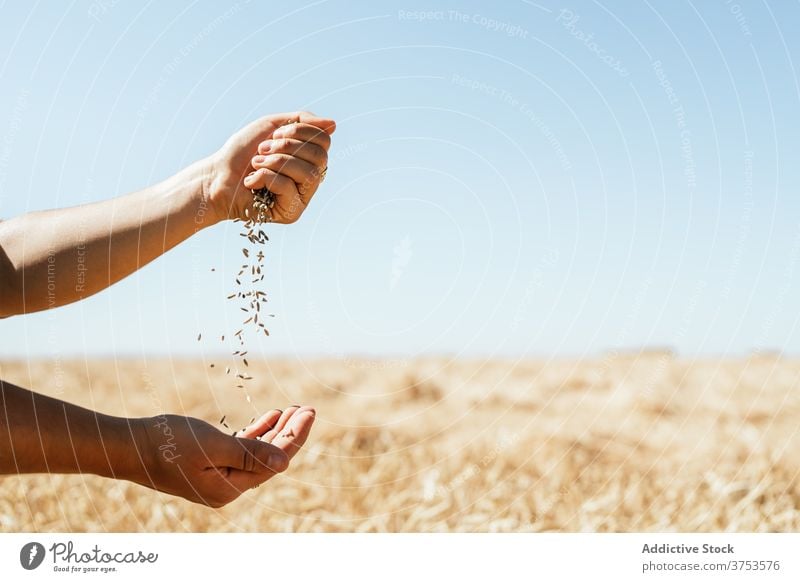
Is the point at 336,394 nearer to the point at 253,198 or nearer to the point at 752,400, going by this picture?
the point at 752,400

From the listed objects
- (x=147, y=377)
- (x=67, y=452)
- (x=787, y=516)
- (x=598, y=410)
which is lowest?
(x=787, y=516)

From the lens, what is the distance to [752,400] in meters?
5.96

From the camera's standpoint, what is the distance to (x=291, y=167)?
8.86ft

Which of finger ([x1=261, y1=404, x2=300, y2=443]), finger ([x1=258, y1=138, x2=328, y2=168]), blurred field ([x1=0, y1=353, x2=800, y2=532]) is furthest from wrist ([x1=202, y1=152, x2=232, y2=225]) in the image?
blurred field ([x1=0, y1=353, x2=800, y2=532])

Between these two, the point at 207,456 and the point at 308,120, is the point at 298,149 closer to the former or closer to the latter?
the point at 308,120

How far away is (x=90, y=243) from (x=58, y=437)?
681 mm

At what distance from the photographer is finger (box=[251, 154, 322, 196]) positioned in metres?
2.69

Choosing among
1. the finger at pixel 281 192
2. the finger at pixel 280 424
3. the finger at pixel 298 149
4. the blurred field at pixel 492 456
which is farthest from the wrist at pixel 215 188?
the blurred field at pixel 492 456

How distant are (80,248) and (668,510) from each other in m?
2.84

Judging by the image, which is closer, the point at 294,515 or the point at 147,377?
the point at 294,515

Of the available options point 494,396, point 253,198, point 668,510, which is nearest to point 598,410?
point 494,396

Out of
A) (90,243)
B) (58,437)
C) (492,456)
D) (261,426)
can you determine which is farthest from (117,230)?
(492,456)

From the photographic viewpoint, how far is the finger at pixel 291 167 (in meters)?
2.69

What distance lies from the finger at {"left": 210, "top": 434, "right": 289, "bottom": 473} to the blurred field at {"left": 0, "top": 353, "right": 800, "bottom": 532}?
120cm
